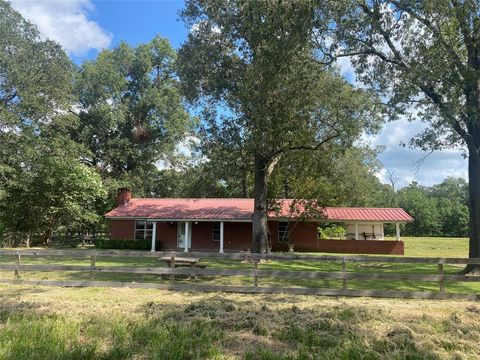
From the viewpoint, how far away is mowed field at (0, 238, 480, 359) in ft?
18.9

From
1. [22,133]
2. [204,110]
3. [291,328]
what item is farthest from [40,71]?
[291,328]

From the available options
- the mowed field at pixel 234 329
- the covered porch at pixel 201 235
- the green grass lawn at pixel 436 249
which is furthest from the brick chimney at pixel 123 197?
the mowed field at pixel 234 329

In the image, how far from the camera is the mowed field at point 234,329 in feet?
18.9

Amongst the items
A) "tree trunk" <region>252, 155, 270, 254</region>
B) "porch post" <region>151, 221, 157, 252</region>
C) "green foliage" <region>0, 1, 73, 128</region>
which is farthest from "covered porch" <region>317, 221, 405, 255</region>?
"green foliage" <region>0, 1, 73, 128</region>

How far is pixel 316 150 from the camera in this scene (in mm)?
22750

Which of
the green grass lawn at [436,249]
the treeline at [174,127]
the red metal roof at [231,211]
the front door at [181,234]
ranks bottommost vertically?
the green grass lawn at [436,249]

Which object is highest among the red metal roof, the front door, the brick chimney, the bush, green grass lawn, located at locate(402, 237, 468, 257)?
the brick chimney

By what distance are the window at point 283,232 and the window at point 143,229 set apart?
9.58 m

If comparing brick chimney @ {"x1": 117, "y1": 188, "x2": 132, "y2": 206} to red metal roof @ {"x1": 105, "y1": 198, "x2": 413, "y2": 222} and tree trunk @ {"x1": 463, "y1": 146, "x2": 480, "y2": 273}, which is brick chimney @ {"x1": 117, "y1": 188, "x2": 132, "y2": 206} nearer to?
red metal roof @ {"x1": 105, "y1": 198, "x2": 413, "y2": 222}

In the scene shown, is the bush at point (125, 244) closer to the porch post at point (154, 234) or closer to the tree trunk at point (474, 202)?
the porch post at point (154, 234)

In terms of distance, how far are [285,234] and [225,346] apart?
23.6 metres

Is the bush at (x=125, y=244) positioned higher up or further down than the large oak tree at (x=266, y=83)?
further down

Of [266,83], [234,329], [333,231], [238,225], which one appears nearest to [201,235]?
[238,225]

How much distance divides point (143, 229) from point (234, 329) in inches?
1003
